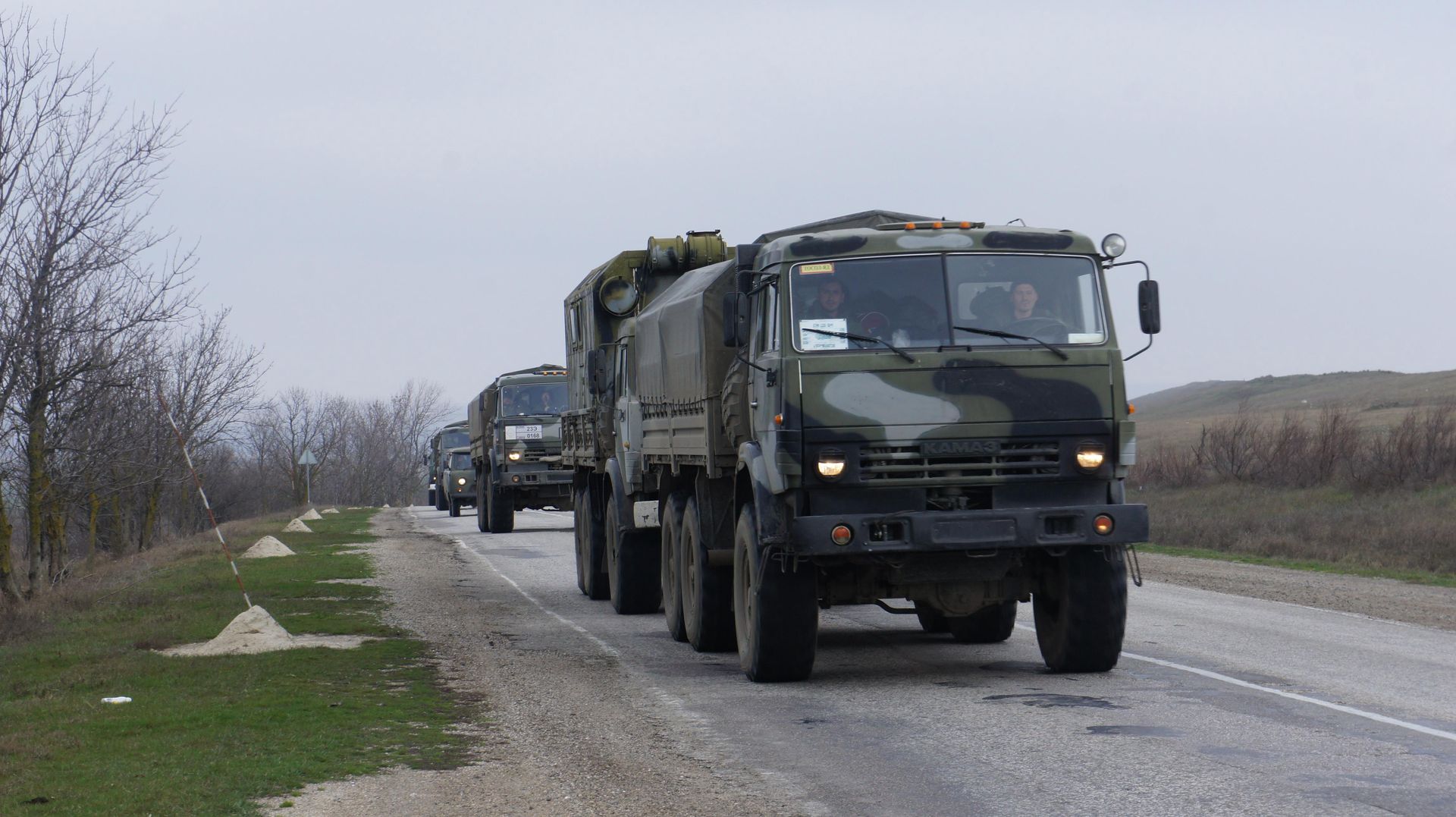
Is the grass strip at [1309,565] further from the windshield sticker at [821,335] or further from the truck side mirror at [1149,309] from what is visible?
the windshield sticker at [821,335]

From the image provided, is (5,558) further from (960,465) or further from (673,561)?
(960,465)

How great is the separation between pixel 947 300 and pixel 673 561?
15.3 ft

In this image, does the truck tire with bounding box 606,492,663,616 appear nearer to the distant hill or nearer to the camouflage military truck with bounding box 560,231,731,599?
the camouflage military truck with bounding box 560,231,731,599

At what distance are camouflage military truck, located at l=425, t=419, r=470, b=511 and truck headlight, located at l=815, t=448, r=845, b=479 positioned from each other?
44.0 meters

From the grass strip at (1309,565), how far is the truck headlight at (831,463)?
495 inches

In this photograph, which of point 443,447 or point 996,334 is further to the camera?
point 443,447

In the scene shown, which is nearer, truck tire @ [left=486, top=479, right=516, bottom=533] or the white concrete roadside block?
Result: the white concrete roadside block

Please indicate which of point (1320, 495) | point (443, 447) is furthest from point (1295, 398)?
point (1320, 495)

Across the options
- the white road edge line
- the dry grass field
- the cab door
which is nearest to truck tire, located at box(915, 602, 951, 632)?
the white road edge line

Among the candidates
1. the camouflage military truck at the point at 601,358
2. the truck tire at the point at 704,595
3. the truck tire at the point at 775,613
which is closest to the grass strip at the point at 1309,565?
the camouflage military truck at the point at 601,358

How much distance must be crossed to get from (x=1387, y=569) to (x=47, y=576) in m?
21.0

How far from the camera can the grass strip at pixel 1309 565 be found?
20.0 meters

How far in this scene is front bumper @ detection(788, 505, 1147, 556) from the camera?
382 inches

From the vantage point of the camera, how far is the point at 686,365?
1245 cm
